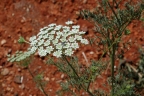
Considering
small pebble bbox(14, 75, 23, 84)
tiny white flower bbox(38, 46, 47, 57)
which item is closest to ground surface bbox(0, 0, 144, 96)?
small pebble bbox(14, 75, 23, 84)

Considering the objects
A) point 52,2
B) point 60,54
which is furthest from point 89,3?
point 60,54

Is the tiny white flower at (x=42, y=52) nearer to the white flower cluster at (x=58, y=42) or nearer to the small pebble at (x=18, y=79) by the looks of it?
the white flower cluster at (x=58, y=42)

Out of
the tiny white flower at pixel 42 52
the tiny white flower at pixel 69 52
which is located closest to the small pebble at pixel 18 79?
the tiny white flower at pixel 42 52

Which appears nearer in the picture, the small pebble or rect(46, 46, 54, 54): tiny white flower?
rect(46, 46, 54, 54): tiny white flower

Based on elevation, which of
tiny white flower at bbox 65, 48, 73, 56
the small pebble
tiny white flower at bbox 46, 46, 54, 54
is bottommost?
tiny white flower at bbox 65, 48, 73, 56

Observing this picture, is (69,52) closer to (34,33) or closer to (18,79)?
(18,79)

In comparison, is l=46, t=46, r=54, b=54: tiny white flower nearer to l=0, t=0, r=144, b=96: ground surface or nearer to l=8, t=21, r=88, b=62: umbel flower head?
l=8, t=21, r=88, b=62: umbel flower head

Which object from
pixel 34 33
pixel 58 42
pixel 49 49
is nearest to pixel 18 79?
pixel 34 33

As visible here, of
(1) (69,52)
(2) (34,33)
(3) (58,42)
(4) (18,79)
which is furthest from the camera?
(2) (34,33)

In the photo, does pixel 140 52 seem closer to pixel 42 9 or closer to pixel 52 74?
pixel 52 74
